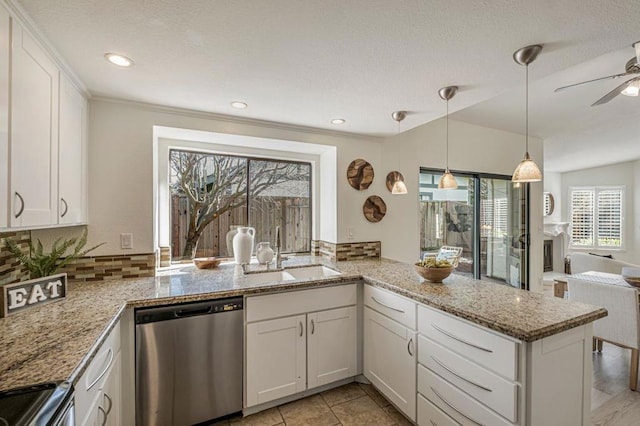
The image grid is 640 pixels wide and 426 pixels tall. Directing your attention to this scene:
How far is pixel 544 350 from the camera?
121cm

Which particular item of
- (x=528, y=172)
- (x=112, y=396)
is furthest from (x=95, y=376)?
(x=528, y=172)

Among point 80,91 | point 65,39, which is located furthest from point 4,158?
point 80,91

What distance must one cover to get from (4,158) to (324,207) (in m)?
2.49

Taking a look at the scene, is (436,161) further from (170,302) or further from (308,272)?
(170,302)

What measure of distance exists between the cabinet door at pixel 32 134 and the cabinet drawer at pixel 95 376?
685mm

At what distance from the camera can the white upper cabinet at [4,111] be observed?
1.09m

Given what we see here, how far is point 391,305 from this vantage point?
6.40 feet

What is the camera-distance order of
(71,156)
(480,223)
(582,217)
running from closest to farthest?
(71,156) → (480,223) → (582,217)

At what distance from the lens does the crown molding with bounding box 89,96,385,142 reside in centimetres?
209

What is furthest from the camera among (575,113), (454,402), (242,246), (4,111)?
(575,113)

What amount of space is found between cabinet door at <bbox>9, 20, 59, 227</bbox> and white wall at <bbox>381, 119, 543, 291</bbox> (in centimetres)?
281

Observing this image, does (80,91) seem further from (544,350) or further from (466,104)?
(544,350)

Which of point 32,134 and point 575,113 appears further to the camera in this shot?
point 575,113

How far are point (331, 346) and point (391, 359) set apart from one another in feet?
1.55
